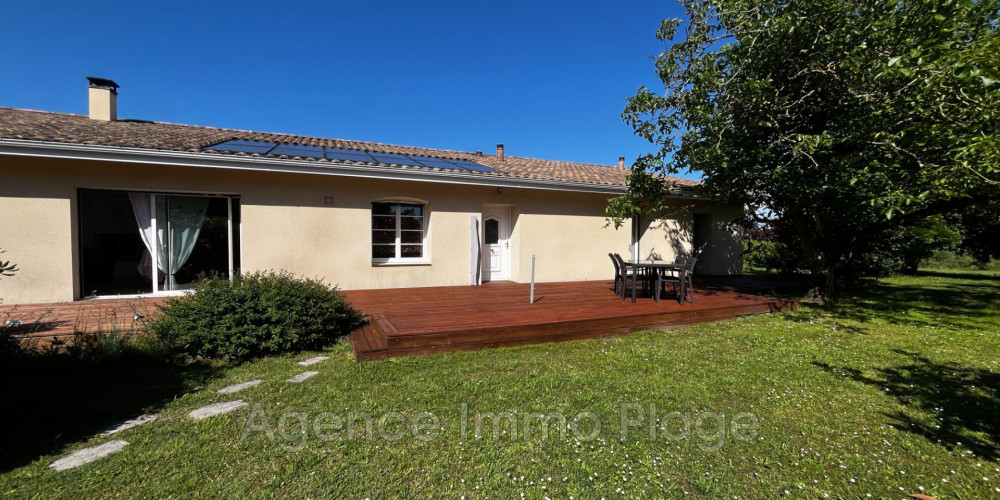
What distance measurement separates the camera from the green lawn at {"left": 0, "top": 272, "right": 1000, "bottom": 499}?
2406mm

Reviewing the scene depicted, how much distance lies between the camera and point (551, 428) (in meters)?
3.07

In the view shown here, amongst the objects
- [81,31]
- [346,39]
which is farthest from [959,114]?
[81,31]

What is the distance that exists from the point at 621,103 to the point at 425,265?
5.42 metres

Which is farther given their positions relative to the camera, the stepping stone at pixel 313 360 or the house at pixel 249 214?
the house at pixel 249 214

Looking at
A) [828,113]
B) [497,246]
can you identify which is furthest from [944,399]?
[497,246]

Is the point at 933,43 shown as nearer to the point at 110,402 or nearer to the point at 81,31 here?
the point at 110,402

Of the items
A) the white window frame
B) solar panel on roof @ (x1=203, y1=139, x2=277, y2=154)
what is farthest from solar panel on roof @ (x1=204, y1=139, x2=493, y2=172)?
the white window frame

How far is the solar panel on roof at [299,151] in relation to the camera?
7.63 metres

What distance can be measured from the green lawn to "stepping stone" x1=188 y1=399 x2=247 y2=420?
0.11m

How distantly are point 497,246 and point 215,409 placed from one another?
7197 mm

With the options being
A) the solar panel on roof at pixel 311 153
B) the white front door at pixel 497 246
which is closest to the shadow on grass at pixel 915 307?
the white front door at pixel 497 246

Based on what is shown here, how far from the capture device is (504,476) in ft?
8.14

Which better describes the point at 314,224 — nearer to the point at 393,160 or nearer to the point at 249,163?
the point at 249,163

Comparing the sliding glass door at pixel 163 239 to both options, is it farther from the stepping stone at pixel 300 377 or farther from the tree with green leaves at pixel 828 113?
the tree with green leaves at pixel 828 113
